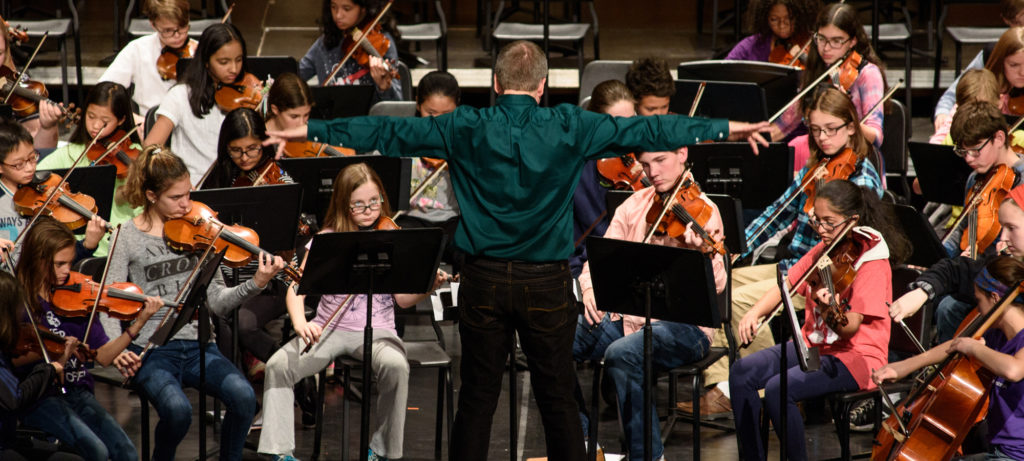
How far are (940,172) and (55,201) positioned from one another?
312 centimetres

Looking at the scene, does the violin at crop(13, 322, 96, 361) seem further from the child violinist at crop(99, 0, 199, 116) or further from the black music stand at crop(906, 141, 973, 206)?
the black music stand at crop(906, 141, 973, 206)

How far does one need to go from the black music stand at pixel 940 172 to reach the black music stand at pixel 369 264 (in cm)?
203

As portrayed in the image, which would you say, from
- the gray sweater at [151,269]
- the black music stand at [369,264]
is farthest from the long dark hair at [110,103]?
the black music stand at [369,264]

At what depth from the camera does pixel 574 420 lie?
10.6ft

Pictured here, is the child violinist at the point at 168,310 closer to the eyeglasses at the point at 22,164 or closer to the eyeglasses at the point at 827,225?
the eyeglasses at the point at 22,164

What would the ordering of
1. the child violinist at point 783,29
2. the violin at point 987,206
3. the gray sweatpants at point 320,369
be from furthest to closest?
the child violinist at point 783,29 < the violin at point 987,206 < the gray sweatpants at point 320,369

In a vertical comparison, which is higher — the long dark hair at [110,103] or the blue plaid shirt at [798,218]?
the long dark hair at [110,103]

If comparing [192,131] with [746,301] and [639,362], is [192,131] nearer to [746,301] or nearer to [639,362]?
[639,362]

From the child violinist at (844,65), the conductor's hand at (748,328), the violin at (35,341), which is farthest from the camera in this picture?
the child violinist at (844,65)

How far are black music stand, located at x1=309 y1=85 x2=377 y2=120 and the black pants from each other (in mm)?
1956

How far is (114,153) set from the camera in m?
4.39

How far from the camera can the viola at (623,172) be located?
4.33 metres

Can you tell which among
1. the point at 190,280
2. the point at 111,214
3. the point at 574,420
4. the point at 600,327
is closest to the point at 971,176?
the point at 600,327

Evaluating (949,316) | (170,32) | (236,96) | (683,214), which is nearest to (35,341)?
(236,96)
